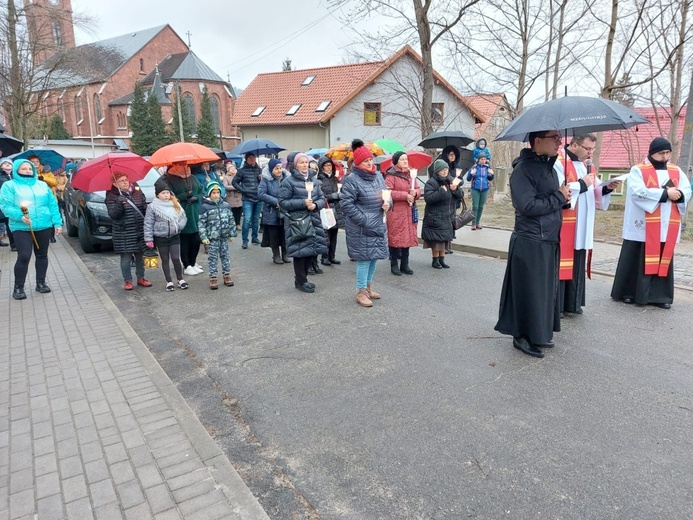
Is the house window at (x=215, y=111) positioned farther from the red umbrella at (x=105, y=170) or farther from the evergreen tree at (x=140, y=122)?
the red umbrella at (x=105, y=170)

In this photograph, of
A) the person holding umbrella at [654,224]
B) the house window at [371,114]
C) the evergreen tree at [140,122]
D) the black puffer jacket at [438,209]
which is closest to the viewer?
the person holding umbrella at [654,224]

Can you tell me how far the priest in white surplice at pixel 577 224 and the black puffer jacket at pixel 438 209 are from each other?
8.15 ft

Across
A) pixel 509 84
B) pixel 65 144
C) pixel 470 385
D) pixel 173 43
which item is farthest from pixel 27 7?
pixel 173 43

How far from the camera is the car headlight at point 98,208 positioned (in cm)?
949

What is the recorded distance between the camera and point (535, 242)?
174 inches

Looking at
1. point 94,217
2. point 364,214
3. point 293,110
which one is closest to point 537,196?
point 364,214

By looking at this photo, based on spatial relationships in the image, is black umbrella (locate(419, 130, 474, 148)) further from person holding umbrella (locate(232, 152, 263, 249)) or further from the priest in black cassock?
the priest in black cassock

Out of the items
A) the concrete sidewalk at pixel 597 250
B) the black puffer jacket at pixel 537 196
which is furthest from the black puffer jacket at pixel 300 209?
the concrete sidewalk at pixel 597 250

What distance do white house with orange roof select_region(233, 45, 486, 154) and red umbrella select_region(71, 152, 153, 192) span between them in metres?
24.1

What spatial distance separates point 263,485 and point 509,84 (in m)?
17.9

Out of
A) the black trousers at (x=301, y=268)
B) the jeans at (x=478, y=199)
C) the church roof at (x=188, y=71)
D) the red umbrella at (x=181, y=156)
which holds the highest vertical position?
the church roof at (x=188, y=71)

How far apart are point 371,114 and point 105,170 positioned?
26.7 meters

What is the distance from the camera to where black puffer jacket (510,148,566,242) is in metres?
4.31

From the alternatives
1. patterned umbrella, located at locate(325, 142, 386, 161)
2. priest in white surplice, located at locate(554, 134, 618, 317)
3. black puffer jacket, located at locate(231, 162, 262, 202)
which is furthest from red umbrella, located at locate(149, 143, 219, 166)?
priest in white surplice, located at locate(554, 134, 618, 317)
